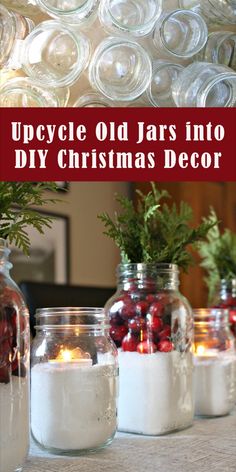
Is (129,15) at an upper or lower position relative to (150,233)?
upper

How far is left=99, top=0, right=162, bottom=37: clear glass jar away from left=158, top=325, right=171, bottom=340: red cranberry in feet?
1.30

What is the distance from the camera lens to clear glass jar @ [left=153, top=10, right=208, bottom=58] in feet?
2.87

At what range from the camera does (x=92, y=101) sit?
2.90 ft

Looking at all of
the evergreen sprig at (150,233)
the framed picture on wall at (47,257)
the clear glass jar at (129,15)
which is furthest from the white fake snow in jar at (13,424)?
the framed picture on wall at (47,257)

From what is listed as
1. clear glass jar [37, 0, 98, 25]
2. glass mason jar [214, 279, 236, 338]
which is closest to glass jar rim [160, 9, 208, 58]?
clear glass jar [37, 0, 98, 25]

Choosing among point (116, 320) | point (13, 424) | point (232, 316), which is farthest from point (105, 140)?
point (232, 316)

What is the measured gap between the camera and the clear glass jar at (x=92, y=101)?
34.6 inches

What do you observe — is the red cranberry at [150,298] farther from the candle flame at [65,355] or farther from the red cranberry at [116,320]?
the candle flame at [65,355]

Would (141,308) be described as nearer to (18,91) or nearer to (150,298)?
(150,298)

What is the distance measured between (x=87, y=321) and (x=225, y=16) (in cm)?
44

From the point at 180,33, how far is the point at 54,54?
173mm

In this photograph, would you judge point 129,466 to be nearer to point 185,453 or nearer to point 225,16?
point 185,453

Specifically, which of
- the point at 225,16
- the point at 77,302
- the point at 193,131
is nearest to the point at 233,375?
the point at 193,131

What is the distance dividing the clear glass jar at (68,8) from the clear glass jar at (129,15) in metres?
0.02
